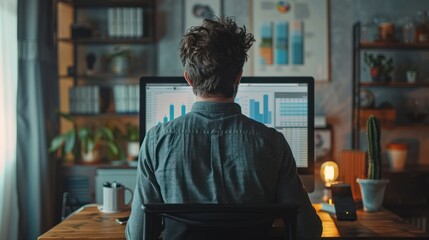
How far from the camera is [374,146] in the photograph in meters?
2.28

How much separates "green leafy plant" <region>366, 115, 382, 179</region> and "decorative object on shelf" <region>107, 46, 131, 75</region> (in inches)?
110

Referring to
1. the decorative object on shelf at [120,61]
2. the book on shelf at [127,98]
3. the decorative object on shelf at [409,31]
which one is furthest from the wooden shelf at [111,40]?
the decorative object on shelf at [409,31]

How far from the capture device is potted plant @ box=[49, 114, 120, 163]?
427 cm

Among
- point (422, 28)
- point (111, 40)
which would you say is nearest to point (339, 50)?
point (422, 28)

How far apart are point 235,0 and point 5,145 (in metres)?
2.19

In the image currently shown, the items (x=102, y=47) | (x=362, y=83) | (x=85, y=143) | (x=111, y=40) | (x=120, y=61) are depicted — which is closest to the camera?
(x=85, y=143)

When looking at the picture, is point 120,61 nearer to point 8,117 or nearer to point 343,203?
point 8,117

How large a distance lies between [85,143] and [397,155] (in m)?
2.34

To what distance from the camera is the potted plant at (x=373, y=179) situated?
225 centimetres

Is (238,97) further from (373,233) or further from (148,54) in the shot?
(148,54)

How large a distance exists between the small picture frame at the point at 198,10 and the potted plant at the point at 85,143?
109 cm

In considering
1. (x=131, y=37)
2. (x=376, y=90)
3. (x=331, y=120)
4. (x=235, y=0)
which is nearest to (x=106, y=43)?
(x=131, y=37)

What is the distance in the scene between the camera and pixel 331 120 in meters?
4.79

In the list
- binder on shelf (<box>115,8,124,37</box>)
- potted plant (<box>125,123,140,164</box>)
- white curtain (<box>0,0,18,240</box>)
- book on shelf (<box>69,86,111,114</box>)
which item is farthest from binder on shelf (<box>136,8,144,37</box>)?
white curtain (<box>0,0,18,240</box>)
